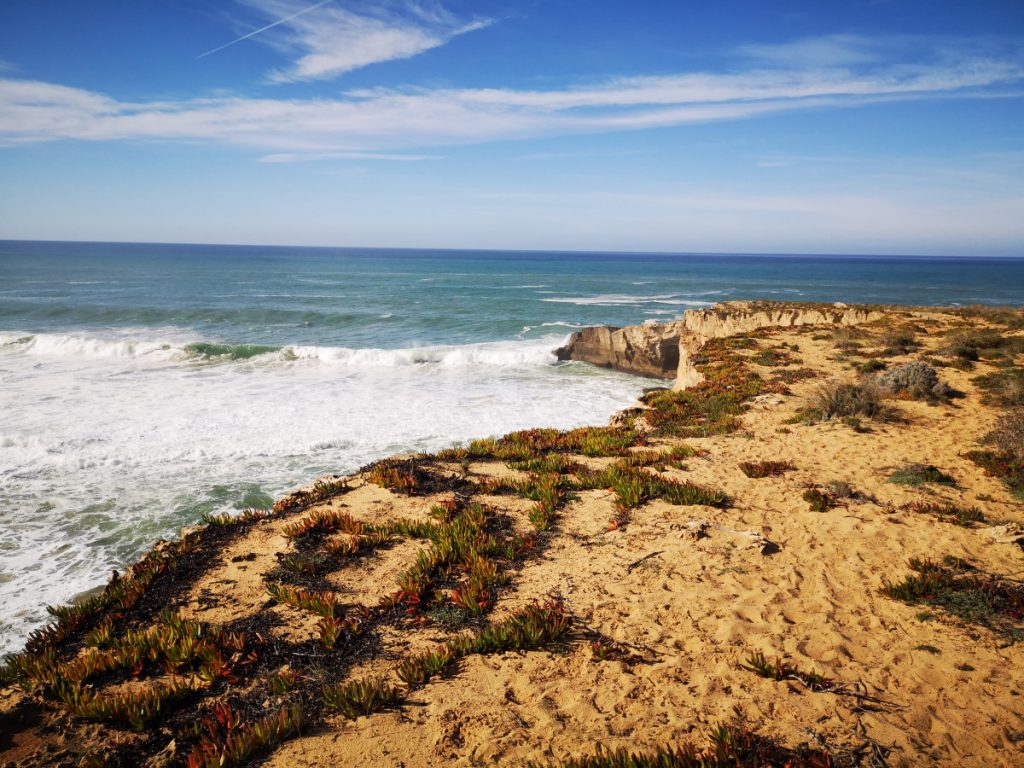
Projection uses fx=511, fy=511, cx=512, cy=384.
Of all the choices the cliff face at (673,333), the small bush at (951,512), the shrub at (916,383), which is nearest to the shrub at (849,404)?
the shrub at (916,383)

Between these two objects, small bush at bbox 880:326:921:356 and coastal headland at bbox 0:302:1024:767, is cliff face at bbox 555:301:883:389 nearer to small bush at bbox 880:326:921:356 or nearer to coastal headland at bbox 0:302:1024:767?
small bush at bbox 880:326:921:356

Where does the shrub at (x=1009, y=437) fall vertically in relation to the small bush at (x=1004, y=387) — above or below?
below

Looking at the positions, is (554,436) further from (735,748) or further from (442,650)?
(735,748)

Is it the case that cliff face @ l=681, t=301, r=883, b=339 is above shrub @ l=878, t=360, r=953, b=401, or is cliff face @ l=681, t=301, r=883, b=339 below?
above

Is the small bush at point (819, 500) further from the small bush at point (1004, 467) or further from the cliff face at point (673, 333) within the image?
the cliff face at point (673, 333)

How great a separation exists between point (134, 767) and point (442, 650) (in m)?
2.80

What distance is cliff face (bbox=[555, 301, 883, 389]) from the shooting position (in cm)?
2981

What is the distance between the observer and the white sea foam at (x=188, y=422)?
10312 mm

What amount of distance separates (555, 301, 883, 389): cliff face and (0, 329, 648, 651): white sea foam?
6.78 ft

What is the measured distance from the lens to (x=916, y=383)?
15.8m

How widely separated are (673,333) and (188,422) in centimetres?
2485

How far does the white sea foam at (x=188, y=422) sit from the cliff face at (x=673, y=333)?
6.78 ft

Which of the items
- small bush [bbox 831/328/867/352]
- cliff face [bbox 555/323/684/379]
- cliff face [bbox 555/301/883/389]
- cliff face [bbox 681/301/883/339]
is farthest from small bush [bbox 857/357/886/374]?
cliff face [bbox 555/323/684/379]

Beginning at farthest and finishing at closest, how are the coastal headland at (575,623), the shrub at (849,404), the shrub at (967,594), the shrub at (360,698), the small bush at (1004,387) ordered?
1. the small bush at (1004,387)
2. the shrub at (849,404)
3. the shrub at (967,594)
4. the shrub at (360,698)
5. the coastal headland at (575,623)
